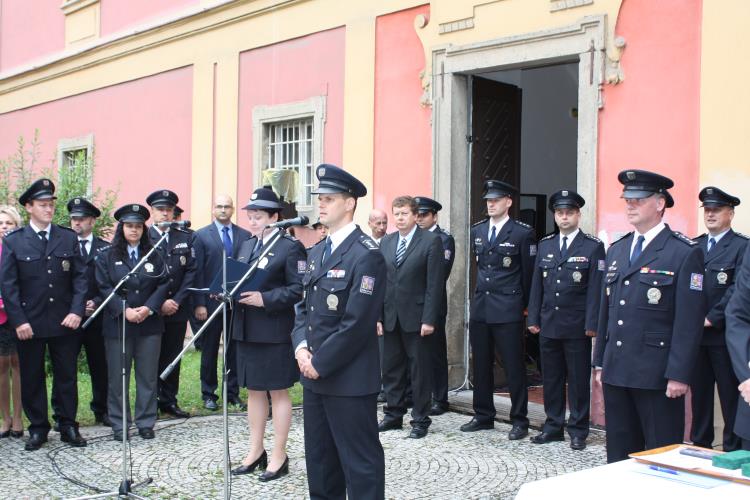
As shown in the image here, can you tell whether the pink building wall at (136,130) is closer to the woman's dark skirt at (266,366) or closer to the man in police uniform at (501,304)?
the man in police uniform at (501,304)

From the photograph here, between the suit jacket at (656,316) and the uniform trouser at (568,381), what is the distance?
1935mm

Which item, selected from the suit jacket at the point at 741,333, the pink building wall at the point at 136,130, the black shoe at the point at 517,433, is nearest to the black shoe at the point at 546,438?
the black shoe at the point at 517,433

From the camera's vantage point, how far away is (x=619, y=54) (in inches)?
282

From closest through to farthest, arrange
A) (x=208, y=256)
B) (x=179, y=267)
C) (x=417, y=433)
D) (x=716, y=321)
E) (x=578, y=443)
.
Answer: (x=716, y=321)
(x=578, y=443)
(x=417, y=433)
(x=179, y=267)
(x=208, y=256)

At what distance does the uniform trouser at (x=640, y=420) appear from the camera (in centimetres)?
457

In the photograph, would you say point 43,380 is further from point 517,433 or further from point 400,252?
point 517,433

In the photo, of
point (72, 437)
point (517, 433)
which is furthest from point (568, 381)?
point (72, 437)

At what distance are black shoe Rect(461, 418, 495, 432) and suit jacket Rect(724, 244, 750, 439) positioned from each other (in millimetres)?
3655

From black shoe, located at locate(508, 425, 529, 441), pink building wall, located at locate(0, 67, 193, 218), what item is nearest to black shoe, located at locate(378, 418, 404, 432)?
black shoe, located at locate(508, 425, 529, 441)

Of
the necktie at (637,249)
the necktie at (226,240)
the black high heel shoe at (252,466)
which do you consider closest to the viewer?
the necktie at (637,249)

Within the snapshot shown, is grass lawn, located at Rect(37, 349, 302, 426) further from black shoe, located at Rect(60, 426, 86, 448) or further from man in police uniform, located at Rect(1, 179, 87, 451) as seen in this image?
man in police uniform, located at Rect(1, 179, 87, 451)

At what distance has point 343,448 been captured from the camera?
13.9ft

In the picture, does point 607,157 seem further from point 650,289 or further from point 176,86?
point 176,86

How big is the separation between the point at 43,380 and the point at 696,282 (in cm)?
492
